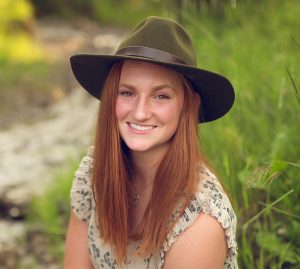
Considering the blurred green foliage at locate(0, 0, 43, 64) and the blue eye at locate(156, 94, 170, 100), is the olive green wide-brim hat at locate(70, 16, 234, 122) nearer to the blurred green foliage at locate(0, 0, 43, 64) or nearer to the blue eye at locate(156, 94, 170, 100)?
the blue eye at locate(156, 94, 170, 100)

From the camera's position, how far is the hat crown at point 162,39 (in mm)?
1977

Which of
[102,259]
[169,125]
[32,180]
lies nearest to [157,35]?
[169,125]

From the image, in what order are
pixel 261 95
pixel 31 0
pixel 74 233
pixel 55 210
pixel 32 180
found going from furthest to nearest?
pixel 31 0 → pixel 32 180 → pixel 55 210 → pixel 261 95 → pixel 74 233

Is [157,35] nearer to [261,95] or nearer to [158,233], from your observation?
[158,233]

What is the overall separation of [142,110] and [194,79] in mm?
192

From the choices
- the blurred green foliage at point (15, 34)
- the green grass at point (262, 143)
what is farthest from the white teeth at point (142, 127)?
the blurred green foliage at point (15, 34)

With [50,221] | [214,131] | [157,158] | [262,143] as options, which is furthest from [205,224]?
[50,221]

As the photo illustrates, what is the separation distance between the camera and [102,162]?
6.91ft

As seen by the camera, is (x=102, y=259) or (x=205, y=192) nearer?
(x=205, y=192)

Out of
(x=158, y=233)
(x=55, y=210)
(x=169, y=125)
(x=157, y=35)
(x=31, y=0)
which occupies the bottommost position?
(x=55, y=210)

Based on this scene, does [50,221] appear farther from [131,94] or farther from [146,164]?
[131,94]

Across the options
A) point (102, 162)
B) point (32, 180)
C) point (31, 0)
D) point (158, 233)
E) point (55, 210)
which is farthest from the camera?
point (31, 0)

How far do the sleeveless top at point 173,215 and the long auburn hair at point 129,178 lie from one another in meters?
0.03

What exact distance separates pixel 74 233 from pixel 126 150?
1.42ft
